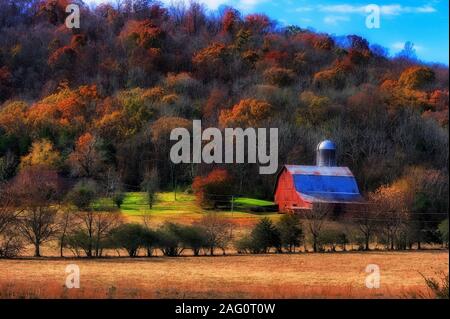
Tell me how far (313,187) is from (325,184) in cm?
109

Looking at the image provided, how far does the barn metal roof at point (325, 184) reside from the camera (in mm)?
49000

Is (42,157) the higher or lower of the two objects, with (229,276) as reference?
higher

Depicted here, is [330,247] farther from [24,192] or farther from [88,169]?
[88,169]

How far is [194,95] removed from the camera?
8656 centimetres

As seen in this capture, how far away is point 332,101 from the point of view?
75.1m

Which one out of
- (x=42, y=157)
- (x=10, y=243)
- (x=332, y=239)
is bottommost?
(x=332, y=239)

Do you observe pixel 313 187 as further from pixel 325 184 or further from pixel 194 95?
pixel 194 95

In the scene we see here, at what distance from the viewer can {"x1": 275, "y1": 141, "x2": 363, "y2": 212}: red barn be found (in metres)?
48.7

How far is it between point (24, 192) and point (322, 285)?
61.2 ft

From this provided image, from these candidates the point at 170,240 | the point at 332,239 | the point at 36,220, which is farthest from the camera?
the point at 332,239

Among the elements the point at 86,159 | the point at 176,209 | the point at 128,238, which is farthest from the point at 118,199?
the point at 128,238

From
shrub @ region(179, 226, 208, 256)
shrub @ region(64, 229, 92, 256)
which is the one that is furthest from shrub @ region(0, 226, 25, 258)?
shrub @ region(179, 226, 208, 256)

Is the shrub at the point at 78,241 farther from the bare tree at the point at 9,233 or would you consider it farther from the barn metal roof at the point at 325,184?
the barn metal roof at the point at 325,184
